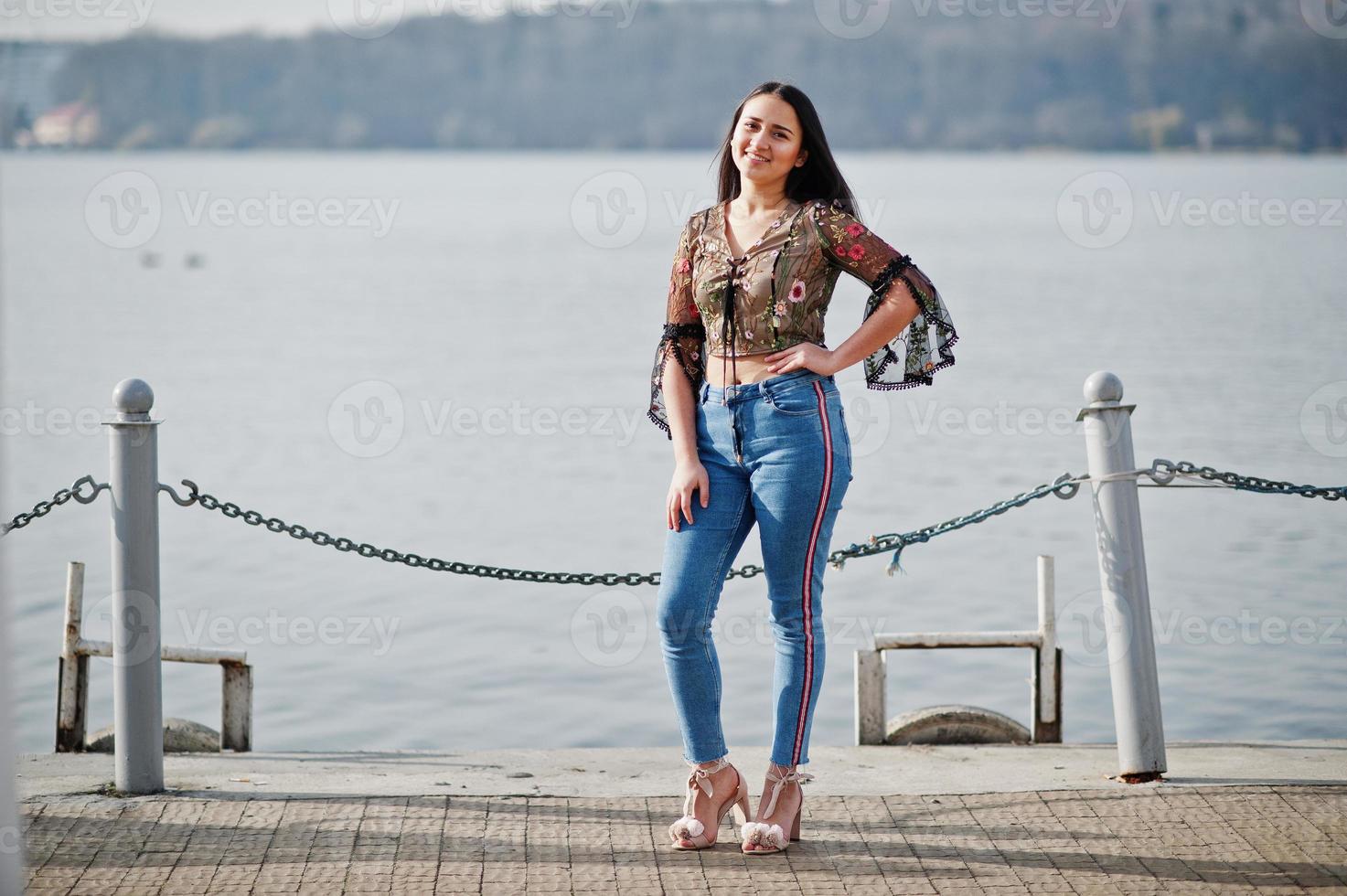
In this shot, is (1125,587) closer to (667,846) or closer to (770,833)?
(770,833)

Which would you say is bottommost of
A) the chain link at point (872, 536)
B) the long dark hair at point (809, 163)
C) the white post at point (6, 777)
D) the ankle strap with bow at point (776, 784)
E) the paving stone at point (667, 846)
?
the paving stone at point (667, 846)

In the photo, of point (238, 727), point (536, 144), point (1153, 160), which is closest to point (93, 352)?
point (238, 727)

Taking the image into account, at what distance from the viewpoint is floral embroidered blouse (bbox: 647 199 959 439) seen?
13.8 feet

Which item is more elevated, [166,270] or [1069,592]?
[166,270]

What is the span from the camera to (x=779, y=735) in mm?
4332

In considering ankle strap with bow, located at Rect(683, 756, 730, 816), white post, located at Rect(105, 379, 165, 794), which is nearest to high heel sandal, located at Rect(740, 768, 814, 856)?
ankle strap with bow, located at Rect(683, 756, 730, 816)

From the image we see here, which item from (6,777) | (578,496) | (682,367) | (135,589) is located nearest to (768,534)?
(682,367)

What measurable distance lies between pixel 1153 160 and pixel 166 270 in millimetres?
116625

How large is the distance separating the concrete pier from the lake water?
5.48 feet

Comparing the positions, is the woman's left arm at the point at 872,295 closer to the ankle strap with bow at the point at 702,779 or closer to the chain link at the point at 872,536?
the chain link at the point at 872,536

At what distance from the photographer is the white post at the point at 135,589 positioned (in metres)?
4.69

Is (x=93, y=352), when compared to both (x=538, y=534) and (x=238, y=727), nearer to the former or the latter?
(x=538, y=534)

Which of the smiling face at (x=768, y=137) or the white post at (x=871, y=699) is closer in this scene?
the smiling face at (x=768, y=137)

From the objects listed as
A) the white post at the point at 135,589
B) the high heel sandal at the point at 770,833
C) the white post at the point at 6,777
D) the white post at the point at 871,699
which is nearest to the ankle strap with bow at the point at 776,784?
the high heel sandal at the point at 770,833
